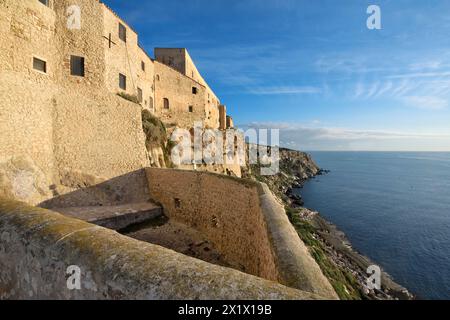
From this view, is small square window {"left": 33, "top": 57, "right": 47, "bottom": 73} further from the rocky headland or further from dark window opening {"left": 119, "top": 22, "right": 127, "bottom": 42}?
the rocky headland

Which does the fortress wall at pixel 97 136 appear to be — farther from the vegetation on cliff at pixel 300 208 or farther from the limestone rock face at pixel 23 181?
the vegetation on cliff at pixel 300 208

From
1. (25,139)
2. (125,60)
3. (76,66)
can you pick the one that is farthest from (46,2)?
(25,139)

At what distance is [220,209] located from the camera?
12.0 metres

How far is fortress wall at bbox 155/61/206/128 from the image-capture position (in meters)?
28.4

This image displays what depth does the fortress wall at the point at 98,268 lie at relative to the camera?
2.61 m

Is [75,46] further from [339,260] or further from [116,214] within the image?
[339,260]

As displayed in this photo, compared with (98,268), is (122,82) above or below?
above

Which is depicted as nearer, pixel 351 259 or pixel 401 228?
pixel 351 259

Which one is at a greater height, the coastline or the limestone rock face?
the limestone rock face

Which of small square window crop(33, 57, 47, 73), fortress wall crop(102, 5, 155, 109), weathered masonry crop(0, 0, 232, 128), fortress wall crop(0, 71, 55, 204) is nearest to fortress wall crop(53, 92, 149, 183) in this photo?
fortress wall crop(0, 71, 55, 204)

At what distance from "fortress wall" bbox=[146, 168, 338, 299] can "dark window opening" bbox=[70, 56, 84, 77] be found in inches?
281

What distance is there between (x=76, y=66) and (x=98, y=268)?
14892 millimetres

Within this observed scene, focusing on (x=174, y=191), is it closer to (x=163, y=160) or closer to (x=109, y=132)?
(x=109, y=132)
